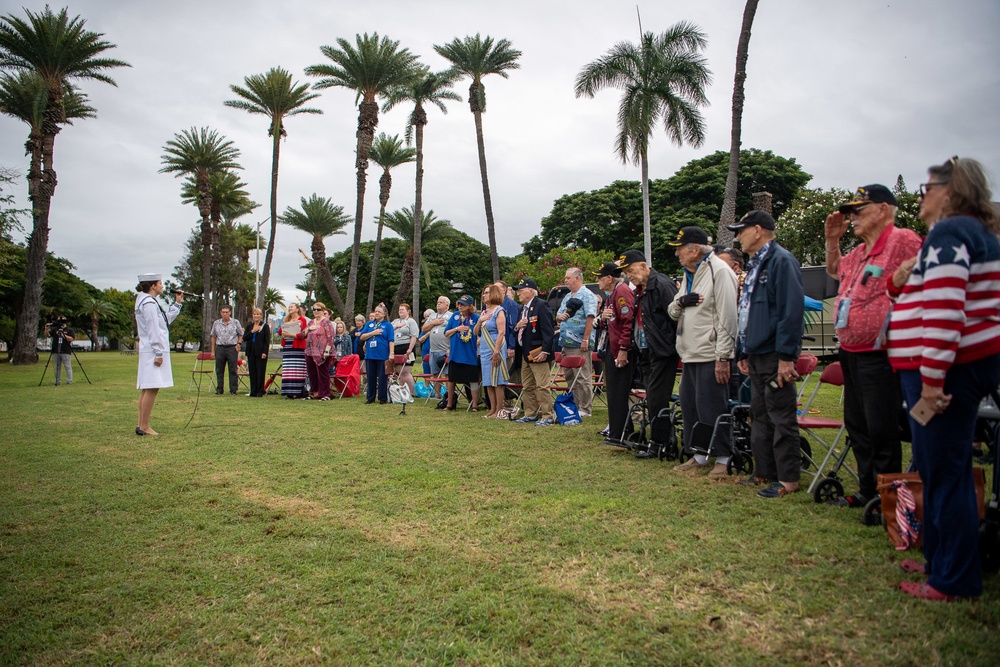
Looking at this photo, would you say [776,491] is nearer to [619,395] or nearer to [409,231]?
[619,395]

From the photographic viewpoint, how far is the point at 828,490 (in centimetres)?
466

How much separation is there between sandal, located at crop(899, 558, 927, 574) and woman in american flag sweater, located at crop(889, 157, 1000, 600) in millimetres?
284

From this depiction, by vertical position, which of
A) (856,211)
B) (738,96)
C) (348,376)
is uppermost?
(738,96)

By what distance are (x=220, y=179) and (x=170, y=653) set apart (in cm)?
5310

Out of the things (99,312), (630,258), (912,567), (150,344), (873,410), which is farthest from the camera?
(99,312)

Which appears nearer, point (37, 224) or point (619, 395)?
point (619, 395)

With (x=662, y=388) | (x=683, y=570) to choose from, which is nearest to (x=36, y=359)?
(x=662, y=388)

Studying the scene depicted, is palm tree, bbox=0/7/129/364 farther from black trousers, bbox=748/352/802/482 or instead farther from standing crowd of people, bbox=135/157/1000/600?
black trousers, bbox=748/352/802/482

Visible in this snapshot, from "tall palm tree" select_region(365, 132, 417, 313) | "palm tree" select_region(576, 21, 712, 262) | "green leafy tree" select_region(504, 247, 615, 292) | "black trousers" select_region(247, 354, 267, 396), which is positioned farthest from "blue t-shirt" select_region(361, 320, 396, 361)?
"tall palm tree" select_region(365, 132, 417, 313)

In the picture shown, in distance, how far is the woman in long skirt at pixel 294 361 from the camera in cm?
1417

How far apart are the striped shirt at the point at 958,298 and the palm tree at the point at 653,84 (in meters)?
25.4

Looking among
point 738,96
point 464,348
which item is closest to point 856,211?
point 464,348

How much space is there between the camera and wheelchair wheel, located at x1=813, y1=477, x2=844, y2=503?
179 inches

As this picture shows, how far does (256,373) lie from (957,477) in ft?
45.9
